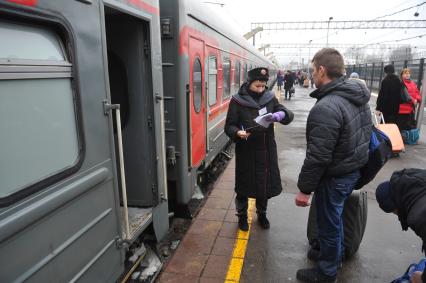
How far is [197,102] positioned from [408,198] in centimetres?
357

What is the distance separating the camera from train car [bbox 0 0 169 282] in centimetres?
174

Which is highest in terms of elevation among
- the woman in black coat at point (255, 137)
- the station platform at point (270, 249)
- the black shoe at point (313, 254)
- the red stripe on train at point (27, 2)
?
the red stripe on train at point (27, 2)

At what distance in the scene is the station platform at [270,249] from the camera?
3.44 metres

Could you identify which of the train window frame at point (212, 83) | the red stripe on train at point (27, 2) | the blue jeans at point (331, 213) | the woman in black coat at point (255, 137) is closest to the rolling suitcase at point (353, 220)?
the blue jeans at point (331, 213)

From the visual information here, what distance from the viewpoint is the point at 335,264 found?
126 inches

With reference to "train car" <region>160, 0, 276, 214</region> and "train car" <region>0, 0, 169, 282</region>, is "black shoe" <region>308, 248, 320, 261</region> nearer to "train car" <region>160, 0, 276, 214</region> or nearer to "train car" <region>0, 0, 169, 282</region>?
"train car" <region>160, 0, 276, 214</region>

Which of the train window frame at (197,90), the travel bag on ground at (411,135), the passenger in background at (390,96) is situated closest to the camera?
the train window frame at (197,90)

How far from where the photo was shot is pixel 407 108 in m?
8.30

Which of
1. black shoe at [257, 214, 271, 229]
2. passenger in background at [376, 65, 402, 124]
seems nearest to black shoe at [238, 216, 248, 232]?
black shoe at [257, 214, 271, 229]

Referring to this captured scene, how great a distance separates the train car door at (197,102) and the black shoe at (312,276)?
2.04 meters

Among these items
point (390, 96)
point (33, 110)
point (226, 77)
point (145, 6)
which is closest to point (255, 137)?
point (145, 6)

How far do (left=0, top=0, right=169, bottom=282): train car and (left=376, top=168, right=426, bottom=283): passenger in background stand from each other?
1836 millimetres

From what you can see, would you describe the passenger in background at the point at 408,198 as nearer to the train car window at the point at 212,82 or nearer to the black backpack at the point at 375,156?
the black backpack at the point at 375,156

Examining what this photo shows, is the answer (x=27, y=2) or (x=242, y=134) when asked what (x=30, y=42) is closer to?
(x=27, y=2)
